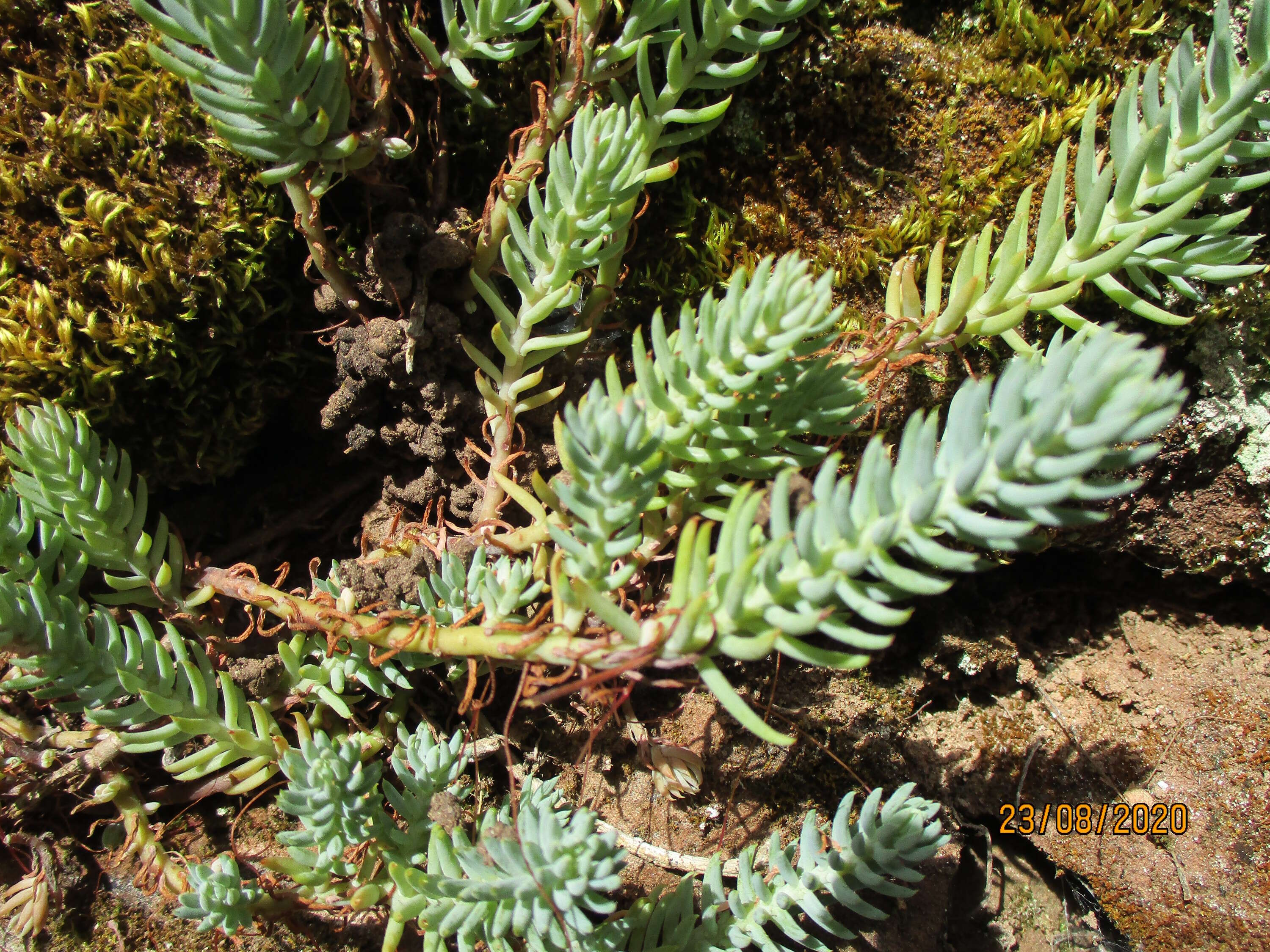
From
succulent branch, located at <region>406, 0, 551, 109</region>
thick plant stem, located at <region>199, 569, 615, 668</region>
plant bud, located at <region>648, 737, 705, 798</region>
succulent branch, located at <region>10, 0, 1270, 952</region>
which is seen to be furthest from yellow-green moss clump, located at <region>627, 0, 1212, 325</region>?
plant bud, located at <region>648, 737, 705, 798</region>

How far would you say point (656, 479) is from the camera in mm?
1258

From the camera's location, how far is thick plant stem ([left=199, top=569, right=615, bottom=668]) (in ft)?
4.00

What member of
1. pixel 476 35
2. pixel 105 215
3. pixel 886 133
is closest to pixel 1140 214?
pixel 886 133

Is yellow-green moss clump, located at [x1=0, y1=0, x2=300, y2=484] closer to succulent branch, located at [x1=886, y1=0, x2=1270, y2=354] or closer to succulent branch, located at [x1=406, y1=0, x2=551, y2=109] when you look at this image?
succulent branch, located at [x1=406, y1=0, x2=551, y2=109]

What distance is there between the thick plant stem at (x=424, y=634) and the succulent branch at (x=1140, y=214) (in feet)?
2.94

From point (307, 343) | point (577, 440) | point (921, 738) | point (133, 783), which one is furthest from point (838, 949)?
point (307, 343)

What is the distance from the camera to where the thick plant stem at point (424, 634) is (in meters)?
1.22

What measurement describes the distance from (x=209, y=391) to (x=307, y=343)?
254 millimetres

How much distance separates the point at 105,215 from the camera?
1.65 meters

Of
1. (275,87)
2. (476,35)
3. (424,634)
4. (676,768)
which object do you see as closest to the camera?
(275,87)

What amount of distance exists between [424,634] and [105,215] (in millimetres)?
1161

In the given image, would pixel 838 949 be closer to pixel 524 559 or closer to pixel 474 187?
pixel 524 559

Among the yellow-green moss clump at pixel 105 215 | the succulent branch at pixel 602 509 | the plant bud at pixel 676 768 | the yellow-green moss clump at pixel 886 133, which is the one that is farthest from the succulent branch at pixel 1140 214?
the yellow-green moss clump at pixel 105 215

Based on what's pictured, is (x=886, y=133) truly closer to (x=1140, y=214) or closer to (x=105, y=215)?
(x=1140, y=214)
